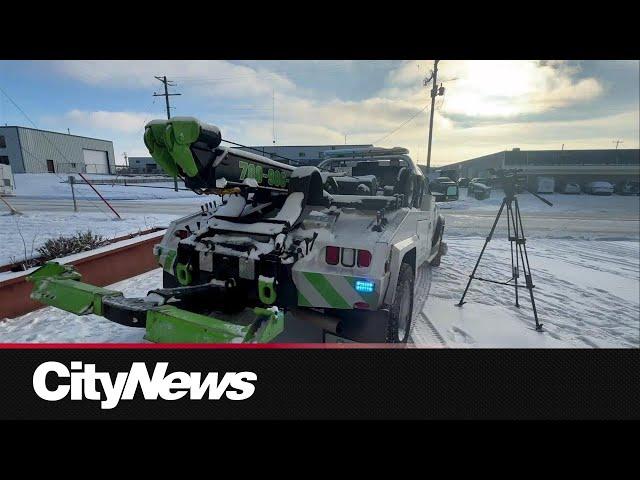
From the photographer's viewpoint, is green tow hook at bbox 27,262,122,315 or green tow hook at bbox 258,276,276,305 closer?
green tow hook at bbox 27,262,122,315

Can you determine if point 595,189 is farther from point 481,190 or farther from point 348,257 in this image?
point 348,257

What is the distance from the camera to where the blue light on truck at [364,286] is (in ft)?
6.60

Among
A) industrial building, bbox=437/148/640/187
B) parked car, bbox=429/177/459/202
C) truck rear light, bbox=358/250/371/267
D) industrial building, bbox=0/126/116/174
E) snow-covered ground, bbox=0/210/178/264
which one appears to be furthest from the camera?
industrial building, bbox=0/126/116/174

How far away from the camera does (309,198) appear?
2680 mm

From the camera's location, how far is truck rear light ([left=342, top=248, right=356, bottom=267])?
83.2 inches

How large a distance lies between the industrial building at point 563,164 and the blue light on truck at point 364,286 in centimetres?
251

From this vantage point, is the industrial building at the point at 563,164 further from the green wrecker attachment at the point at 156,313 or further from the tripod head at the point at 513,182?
the green wrecker attachment at the point at 156,313

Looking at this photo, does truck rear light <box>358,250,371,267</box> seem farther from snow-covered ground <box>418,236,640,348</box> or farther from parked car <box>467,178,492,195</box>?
parked car <box>467,178,492,195</box>

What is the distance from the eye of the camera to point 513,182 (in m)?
3.34

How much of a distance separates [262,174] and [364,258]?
107 centimetres

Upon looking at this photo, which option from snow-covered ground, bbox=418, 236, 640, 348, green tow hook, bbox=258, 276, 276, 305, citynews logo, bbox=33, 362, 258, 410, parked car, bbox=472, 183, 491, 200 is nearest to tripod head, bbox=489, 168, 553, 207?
parked car, bbox=472, 183, 491, 200

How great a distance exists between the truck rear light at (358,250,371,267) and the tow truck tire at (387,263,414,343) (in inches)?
18.5

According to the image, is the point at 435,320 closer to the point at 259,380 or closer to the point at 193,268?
the point at 259,380
